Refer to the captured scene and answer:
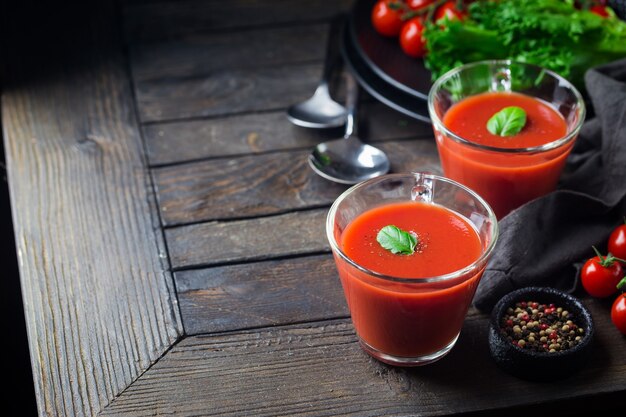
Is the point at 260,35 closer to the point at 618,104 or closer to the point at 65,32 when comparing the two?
the point at 65,32

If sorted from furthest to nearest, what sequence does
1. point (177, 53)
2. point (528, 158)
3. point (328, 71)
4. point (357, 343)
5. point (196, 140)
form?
1. point (177, 53)
2. point (328, 71)
3. point (196, 140)
4. point (528, 158)
5. point (357, 343)

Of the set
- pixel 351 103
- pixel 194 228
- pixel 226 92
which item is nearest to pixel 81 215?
pixel 194 228

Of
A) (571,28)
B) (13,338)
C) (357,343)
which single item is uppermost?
(571,28)

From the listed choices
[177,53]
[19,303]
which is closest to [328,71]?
[177,53]

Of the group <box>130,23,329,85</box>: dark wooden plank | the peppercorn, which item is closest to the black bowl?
the peppercorn

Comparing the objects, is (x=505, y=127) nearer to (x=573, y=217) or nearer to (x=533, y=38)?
(x=573, y=217)

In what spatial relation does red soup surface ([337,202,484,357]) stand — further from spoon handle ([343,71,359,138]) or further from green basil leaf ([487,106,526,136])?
spoon handle ([343,71,359,138])

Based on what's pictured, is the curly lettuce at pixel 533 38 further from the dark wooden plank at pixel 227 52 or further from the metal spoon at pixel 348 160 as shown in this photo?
the dark wooden plank at pixel 227 52
